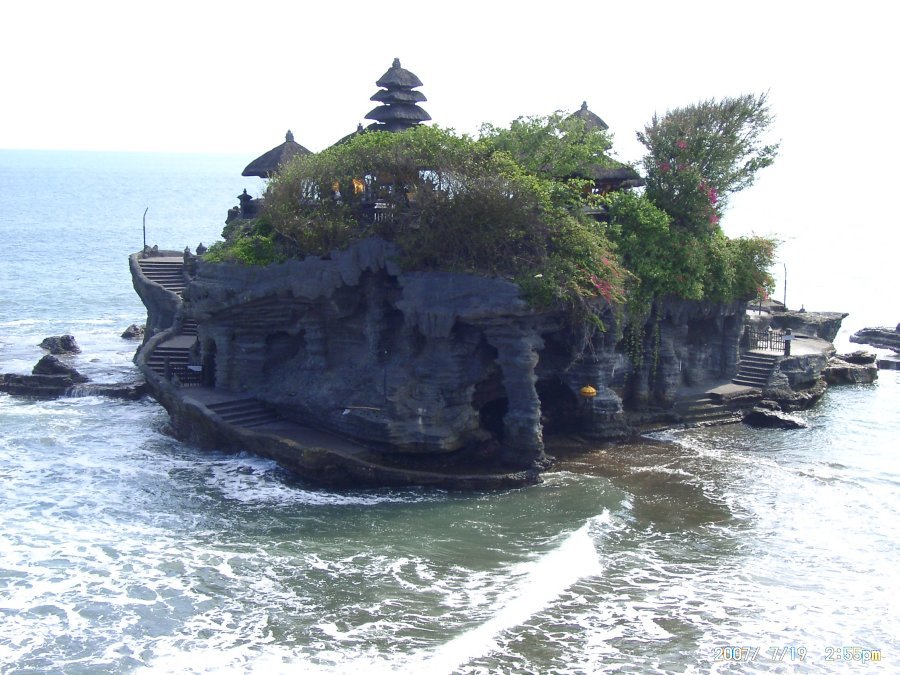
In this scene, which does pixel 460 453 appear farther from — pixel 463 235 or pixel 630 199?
pixel 630 199

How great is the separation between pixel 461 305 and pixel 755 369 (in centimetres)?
1446

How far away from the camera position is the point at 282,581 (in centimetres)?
2078

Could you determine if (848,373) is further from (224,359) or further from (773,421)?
(224,359)

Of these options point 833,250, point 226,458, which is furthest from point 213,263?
point 833,250

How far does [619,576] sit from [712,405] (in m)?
13.6

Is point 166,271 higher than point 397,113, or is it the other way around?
point 397,113

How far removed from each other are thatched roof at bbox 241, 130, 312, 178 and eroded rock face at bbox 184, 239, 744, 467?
22.0ft

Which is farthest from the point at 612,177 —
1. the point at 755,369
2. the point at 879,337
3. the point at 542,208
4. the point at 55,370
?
the point at 879,337

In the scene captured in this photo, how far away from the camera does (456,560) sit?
21.8 metres

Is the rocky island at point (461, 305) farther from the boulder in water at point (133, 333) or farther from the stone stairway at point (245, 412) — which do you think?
the boulder in water at point (133, 333)

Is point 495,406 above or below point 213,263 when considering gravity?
below

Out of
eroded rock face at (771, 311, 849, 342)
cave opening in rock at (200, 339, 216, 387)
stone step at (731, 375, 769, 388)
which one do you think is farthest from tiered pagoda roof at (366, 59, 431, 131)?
eroded rock face at (771, 311, 849, 342)

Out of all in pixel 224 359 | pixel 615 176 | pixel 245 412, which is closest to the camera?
pixel 245 412

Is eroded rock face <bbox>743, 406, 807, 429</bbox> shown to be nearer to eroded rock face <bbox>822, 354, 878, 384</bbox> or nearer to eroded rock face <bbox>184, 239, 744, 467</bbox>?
eroded rock face <bbox>184, 239, 744, 467</bbox>
